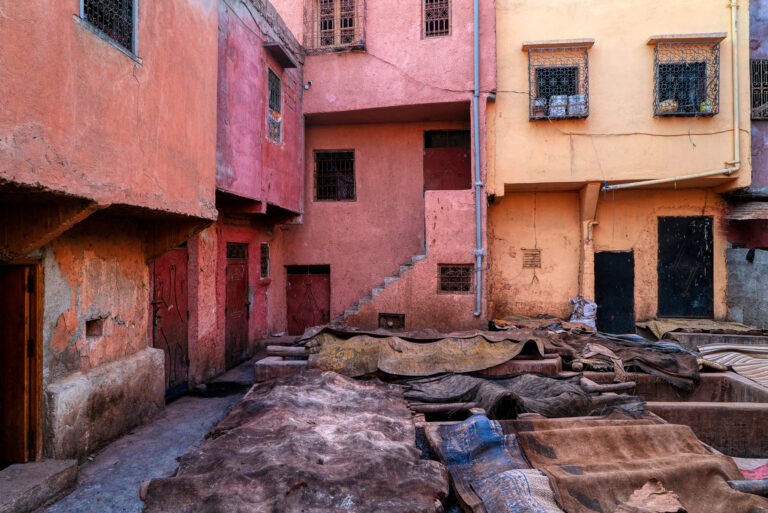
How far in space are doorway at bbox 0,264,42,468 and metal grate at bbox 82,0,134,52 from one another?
2450mm

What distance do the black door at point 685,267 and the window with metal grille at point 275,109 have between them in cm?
939

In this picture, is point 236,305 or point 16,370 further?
point 236,305

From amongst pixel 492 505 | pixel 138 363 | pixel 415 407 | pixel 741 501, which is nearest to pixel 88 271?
pixel 138 363

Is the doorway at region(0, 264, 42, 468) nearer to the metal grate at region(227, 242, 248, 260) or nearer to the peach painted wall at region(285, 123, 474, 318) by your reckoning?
the metal grate at region(227, 242, 248, 260)

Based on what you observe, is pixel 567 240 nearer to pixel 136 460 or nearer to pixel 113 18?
pixel 136 460

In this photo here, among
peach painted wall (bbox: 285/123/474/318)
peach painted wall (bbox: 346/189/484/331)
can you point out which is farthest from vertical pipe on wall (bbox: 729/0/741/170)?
peach painted wall (bbox: 285/123/474/318)

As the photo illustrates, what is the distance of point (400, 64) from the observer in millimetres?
11117

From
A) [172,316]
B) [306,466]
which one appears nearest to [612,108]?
[172,316]

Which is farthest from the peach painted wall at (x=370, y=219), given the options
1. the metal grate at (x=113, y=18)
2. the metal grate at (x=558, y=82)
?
the metal grate at (x=113, y=18)

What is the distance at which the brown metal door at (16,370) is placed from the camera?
15.4 ft

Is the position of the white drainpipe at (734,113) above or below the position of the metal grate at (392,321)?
above

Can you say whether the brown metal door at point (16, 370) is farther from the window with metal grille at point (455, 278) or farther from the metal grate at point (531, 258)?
Answer: the metal grate at point (531, 258)

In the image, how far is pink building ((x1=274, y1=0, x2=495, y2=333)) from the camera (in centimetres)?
1056

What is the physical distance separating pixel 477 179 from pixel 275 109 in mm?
4591
